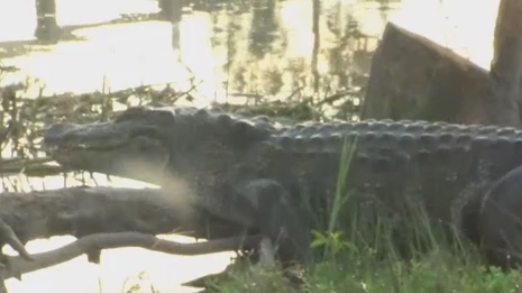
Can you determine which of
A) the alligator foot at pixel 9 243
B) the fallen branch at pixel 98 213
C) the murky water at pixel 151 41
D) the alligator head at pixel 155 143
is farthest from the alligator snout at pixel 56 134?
the alligator foot at pixel 9 243

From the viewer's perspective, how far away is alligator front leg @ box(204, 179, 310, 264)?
4.15m

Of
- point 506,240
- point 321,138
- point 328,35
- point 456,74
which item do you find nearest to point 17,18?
point 328,35

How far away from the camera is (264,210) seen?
4.24 meters

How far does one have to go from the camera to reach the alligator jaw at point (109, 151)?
178 inches

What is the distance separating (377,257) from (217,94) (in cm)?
340

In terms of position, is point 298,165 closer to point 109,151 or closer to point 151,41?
point 109,151

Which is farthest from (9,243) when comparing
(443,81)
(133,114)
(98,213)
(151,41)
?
(151,41)

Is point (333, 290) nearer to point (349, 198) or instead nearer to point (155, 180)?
point (349, 198)

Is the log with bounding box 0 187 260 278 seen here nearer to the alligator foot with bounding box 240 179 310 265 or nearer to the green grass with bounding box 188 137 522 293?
the alligator foot with bounding box 240 179 310 265

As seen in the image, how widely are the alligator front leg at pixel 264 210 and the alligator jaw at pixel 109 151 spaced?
362 mm

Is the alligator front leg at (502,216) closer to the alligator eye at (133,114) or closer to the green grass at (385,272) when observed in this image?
the green grass at (385,272)

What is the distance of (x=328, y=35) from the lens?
26.6 ft

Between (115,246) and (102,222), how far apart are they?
210mm

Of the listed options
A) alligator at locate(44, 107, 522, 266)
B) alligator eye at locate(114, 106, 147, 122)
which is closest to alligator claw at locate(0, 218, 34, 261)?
alligator at locate(44, 107, 522, 266)
